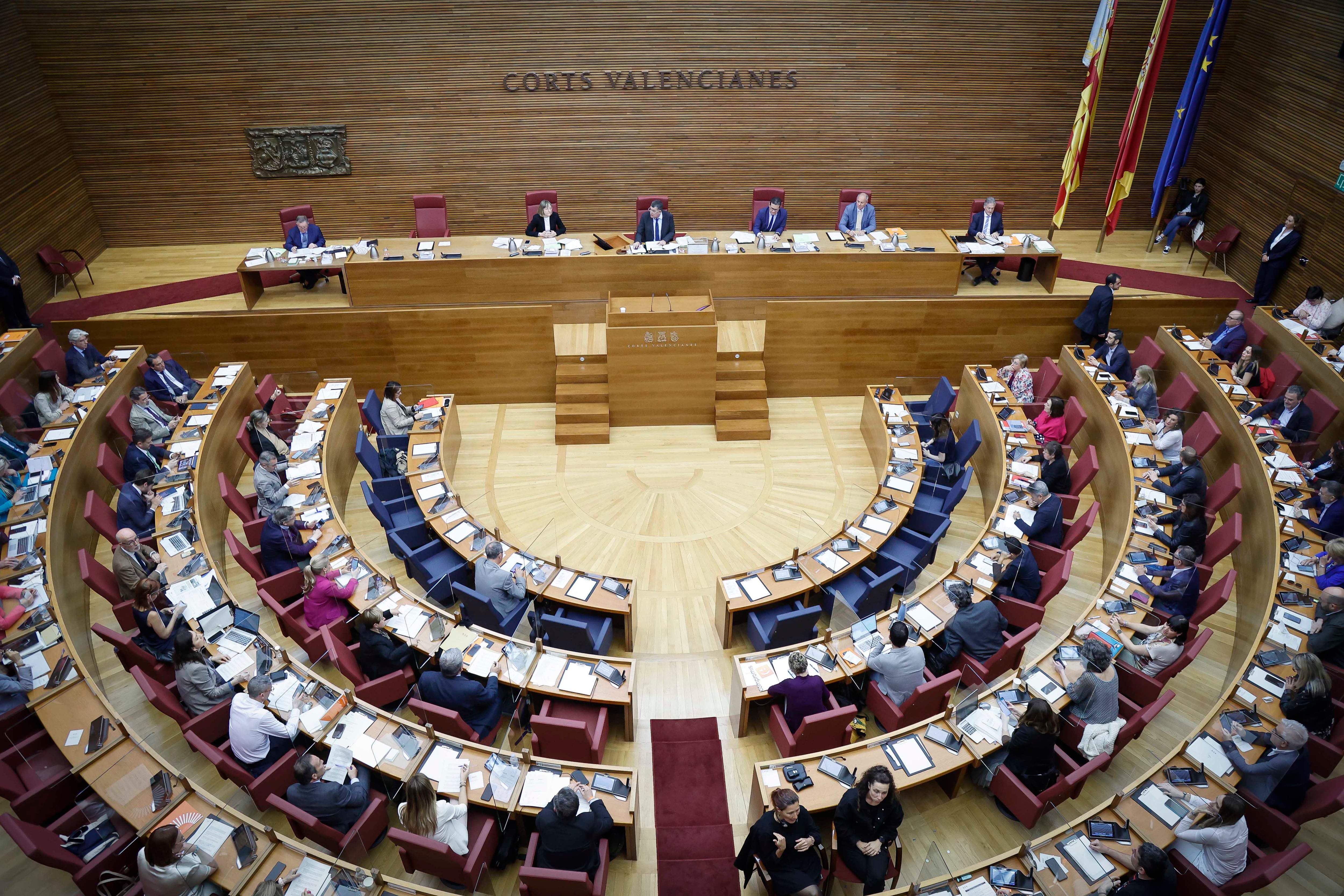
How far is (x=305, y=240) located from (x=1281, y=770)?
1269 cm

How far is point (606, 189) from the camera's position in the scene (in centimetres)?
1416

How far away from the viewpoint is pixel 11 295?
1096 centimetres

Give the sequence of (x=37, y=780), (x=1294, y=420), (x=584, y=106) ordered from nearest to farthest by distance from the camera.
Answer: (x=37, y=780) < (x=1294, y=420) < (x=584, y=106)

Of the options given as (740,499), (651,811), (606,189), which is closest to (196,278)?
(606,189)

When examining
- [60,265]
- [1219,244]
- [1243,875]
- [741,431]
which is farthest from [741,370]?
[60,265]

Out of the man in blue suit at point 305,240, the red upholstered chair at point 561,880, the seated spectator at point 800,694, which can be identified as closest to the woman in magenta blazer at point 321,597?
the red upholstered chair at point 561,880

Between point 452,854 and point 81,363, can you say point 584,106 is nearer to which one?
point 81,363

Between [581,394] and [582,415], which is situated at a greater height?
[581,394]

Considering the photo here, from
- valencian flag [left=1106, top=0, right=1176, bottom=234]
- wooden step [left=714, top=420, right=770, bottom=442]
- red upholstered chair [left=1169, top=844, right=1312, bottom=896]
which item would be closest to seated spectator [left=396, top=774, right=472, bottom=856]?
red upholstered chair [left=1169, top=844, right=1312, bottom=896]

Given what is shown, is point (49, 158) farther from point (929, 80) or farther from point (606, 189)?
point (929, 80)

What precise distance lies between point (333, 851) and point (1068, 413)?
896 centimetres

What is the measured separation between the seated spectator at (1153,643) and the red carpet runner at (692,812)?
11.9 feet

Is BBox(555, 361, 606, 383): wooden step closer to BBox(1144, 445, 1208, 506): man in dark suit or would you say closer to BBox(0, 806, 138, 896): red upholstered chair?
BBox(1144, 445, 1208, 506): man in dark suit

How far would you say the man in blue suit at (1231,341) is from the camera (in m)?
10.8
